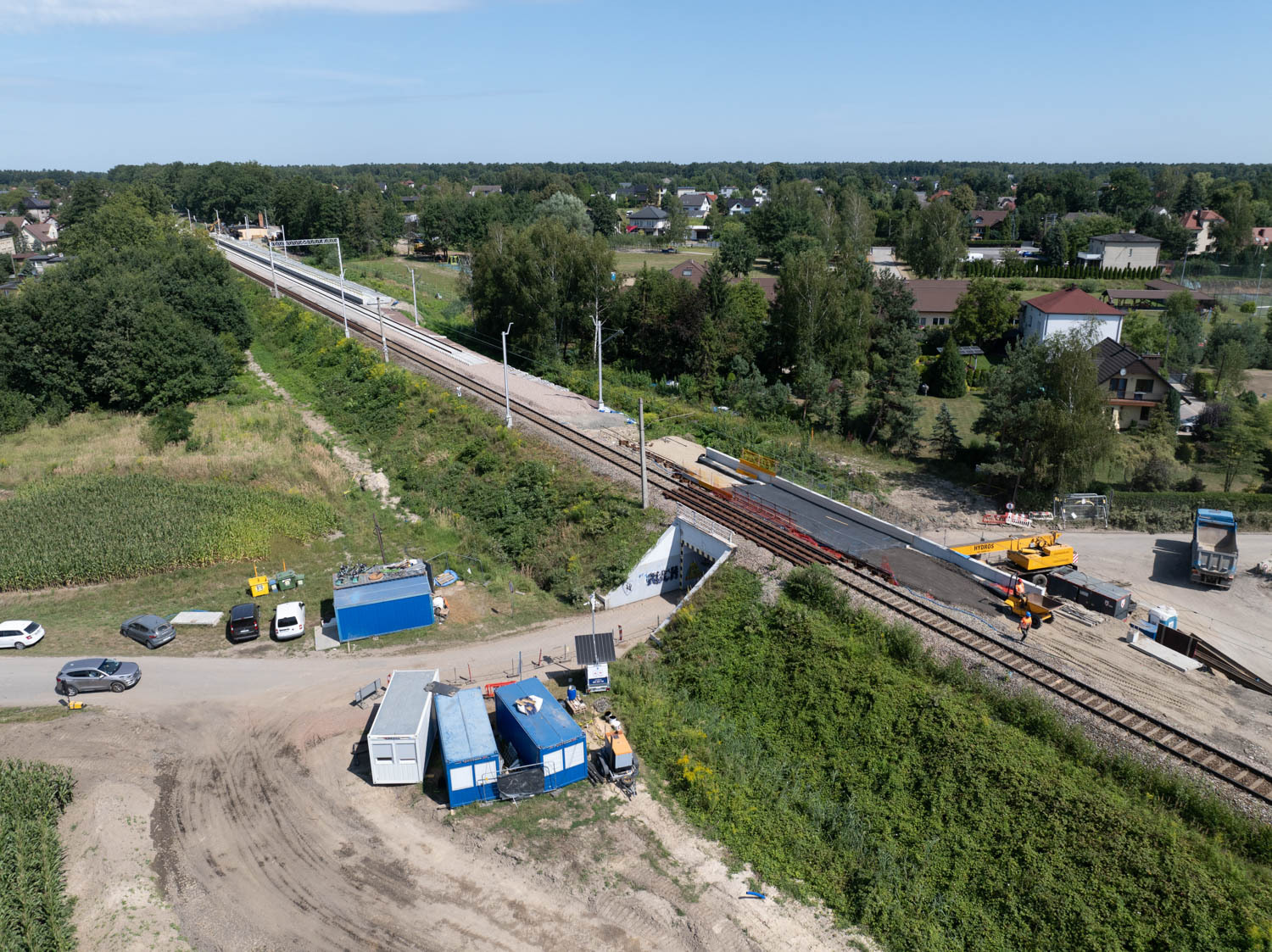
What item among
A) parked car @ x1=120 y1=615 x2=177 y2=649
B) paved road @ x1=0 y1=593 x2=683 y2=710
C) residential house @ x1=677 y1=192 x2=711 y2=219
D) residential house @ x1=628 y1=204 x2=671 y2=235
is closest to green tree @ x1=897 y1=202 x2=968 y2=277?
residential house @ x1=628 y1=204 x2=671 y2=235

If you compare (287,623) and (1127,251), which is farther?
(1127,251)

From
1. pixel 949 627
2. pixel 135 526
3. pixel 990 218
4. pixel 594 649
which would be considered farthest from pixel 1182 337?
pixel 990 218

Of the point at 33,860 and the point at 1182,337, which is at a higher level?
the point at 1182,337

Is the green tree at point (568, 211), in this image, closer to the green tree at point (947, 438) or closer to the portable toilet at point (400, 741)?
the green tree at point (947, 438)

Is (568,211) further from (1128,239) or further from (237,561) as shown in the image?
(237,561)

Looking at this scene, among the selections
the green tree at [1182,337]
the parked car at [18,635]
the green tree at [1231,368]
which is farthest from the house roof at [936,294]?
the parked car at [18,635]

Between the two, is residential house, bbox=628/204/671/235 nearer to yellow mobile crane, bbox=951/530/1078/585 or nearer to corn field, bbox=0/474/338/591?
corn field, bbox=0/474/338/591

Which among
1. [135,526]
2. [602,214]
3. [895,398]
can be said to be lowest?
[135,526]
